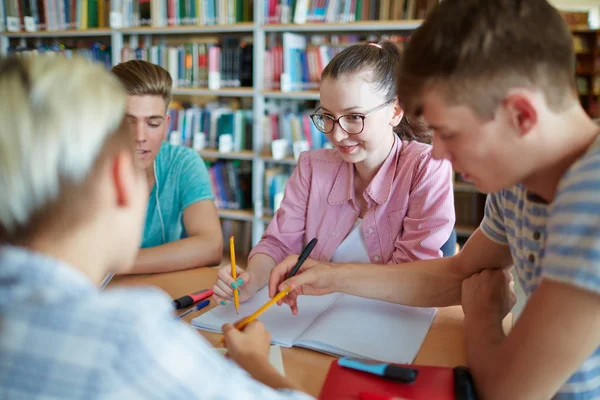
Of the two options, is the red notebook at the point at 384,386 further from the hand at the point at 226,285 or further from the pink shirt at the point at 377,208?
the pink shirt at the point at 377,208

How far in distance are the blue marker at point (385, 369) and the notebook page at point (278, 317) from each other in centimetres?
19

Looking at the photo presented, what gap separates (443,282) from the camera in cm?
118

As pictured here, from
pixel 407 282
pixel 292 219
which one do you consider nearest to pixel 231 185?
pixel 292 219

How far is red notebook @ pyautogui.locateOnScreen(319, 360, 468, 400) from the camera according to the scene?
0.80m

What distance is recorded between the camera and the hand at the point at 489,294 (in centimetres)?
100

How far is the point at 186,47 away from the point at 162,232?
2264 millimetres

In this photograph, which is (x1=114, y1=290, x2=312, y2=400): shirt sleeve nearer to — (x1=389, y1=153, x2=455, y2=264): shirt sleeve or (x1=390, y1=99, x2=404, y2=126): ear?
(x1=389, y1=153, x2=455, y2=264): shirt sleeve

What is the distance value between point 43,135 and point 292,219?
1.15 meters

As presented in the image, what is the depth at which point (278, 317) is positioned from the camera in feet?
3.76

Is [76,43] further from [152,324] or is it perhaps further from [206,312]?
[152,324]

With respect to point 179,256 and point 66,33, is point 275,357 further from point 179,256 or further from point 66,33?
point 66,33

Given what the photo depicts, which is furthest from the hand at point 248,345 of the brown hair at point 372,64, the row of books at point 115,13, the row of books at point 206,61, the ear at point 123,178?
the row of books at point 115,13

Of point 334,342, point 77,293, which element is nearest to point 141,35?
point 334,342

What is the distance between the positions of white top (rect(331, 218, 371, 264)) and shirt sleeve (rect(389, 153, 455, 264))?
0.29 feet
